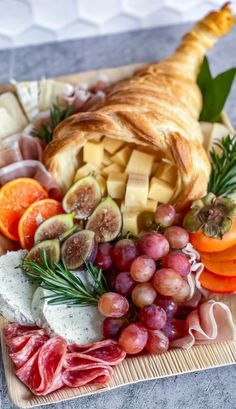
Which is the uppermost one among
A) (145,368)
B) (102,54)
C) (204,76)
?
(204,76)

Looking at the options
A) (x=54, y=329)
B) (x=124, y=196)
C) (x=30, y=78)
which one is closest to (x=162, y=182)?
(x=124, y=196)

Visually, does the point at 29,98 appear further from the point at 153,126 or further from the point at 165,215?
the point at 165,215

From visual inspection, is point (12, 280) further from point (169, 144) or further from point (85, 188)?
point (169, 144)

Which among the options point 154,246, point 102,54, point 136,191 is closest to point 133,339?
point 154,246

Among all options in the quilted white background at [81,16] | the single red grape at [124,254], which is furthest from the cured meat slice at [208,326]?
the quilted white background at [81,16]

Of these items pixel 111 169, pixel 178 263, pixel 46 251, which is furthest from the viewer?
pixel 111 169
